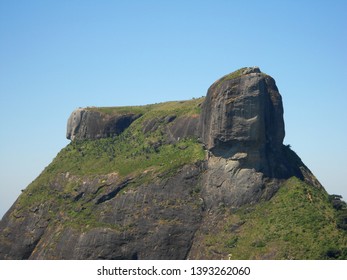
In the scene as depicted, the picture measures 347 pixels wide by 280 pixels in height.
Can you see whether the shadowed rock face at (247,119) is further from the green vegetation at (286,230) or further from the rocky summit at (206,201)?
the green vegetation at (286,230)

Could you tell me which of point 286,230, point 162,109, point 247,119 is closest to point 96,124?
point 162,109

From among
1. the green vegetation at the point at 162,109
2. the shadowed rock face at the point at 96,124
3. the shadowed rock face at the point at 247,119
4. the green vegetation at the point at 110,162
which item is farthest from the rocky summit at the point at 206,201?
the shadowed rock face at the point at 96,124

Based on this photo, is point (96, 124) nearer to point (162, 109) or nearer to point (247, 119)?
point (162, 109)

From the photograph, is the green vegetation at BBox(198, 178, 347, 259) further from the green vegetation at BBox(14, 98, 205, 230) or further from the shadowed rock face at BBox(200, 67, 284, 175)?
the green vegetation at BBox(14, 98, 205, 230)

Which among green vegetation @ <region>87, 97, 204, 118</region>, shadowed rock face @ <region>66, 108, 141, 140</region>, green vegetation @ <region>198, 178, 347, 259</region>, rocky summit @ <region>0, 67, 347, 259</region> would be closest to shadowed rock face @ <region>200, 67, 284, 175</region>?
rocky summit @ <region>0, 67, 347, 259</region>

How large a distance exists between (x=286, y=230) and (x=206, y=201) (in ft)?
63.8

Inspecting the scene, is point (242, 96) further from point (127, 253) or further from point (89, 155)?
point (89, 155)

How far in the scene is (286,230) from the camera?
115250mm

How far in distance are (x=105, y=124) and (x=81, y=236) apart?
43444 millimetres

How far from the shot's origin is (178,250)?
126438 mm

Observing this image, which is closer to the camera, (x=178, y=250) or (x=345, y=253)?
(x=345, y=253)

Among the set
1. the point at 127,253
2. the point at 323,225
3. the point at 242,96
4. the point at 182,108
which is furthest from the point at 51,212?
the point at 323,225

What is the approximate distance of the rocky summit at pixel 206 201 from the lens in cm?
11750

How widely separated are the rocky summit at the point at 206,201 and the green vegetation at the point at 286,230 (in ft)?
0.65
